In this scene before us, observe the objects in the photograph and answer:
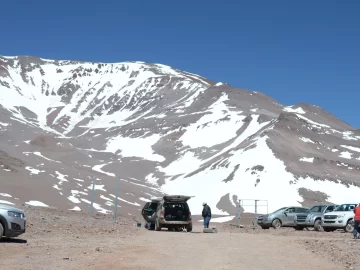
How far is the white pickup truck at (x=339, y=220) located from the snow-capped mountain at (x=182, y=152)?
27.7 meters

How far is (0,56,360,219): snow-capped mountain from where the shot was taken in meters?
72.1

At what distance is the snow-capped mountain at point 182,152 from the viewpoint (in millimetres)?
72062

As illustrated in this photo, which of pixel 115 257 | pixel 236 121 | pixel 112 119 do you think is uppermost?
pixel 112 119

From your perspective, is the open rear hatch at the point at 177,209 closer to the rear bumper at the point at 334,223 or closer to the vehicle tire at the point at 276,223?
the rear bumper at the point at 334,223

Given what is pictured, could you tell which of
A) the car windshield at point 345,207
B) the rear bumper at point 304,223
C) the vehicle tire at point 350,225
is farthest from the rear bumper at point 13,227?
the rear bumper at point 304,223

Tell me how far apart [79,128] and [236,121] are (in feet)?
208

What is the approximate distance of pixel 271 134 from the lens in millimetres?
98438

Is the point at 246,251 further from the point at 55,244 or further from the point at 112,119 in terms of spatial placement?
the point at 112,119

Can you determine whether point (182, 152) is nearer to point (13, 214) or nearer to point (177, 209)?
point (177, 209)

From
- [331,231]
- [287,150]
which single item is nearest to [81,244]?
[331,231]

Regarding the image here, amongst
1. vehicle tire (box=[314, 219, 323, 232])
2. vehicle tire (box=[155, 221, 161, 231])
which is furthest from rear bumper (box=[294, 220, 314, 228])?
vehicle tire (box=[155, 221, 161, 231])

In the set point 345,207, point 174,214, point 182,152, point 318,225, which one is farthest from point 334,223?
point 182,152

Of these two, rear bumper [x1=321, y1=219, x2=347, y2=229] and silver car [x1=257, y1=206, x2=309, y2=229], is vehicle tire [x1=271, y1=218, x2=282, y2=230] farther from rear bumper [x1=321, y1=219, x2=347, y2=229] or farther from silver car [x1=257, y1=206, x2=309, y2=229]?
rear bumper [x1=321, y1=219, x2=347, y2=229]

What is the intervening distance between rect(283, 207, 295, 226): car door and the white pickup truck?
5664 millimetres
